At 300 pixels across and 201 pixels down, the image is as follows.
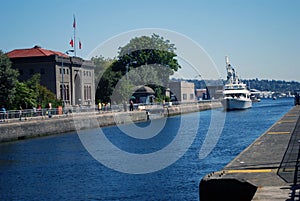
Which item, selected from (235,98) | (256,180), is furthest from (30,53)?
(256,180)

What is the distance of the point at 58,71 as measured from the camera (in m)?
88.2

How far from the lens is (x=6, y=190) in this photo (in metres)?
25.1

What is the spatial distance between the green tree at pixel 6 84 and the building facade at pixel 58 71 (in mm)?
14084

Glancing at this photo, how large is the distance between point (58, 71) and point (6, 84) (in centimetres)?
2092

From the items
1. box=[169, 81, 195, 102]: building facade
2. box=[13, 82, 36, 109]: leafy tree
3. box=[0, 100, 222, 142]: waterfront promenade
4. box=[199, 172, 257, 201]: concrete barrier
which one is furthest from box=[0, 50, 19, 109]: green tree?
box=[169, 81, 195, 102]: building facade

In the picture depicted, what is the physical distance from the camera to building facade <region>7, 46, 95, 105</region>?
87.4 meters

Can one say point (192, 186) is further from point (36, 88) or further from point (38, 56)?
point (38, 56)

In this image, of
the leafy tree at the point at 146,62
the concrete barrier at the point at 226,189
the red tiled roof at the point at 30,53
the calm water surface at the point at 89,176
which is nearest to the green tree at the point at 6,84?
the red tiled roof at the point at 30,53

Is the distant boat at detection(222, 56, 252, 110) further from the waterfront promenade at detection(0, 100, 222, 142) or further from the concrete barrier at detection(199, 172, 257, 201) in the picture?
the concrete barrier at detection(199, 172, 257, 201)

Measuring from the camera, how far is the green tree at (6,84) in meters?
66.9

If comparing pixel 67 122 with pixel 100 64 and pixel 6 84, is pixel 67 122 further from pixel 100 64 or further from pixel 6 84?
pixel 100 64

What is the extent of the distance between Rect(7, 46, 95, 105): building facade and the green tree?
14.1 meters

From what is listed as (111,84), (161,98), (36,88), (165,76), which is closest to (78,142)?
(36,88)

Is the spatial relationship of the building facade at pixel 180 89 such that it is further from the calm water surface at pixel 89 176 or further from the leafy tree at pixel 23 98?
the calm water surface at pixel 89 176
